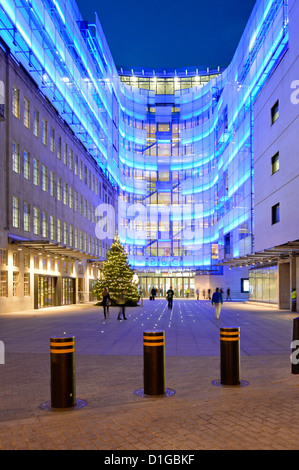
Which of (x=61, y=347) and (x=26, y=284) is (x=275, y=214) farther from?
(x=61, y=347)

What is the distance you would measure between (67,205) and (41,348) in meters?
28.6

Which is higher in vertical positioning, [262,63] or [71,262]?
[262,63]

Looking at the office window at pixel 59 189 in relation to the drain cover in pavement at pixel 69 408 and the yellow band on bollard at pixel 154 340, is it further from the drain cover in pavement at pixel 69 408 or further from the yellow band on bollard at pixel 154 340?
the drain cover in pavement at pixel 69 408

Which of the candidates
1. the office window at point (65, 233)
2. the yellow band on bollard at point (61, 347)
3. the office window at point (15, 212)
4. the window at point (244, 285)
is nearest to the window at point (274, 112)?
the office window at point (15, 212)

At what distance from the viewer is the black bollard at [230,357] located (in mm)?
7410

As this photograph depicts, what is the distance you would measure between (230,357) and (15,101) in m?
25.3

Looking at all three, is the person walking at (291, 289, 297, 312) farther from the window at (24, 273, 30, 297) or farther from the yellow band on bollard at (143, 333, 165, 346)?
the yellow band on bollard at (143, 333, 165, 346)

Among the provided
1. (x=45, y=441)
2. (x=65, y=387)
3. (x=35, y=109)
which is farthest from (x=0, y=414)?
(x=35, y=109)

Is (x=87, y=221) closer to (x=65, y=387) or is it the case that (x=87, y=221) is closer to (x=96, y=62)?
(x=96, y=62)

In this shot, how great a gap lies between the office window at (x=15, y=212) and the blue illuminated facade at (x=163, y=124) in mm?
9900

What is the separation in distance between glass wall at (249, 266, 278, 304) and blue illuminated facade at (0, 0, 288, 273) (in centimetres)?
275

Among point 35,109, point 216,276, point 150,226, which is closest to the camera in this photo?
point 35,109

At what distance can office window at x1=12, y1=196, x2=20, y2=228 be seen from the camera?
89.7ft

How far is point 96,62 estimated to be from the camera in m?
51.6
